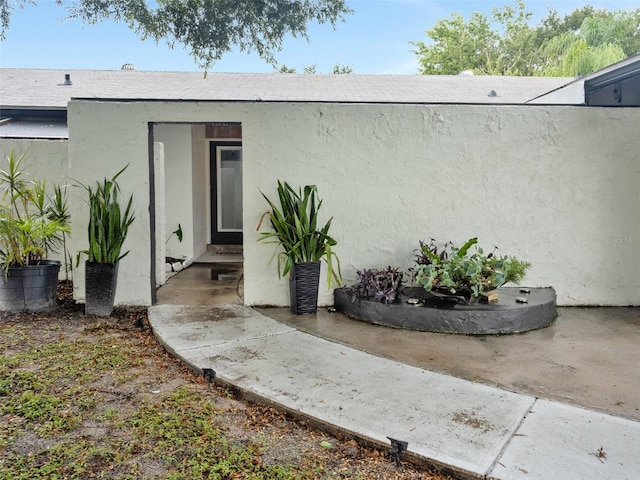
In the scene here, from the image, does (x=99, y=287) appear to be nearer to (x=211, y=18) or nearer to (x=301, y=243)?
(x=301, y=243)

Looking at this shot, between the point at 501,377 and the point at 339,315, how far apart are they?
2005 mm

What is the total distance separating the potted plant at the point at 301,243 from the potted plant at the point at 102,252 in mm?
1425

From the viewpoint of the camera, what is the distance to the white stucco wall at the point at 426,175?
5.51 metres

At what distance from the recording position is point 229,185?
10008 mm

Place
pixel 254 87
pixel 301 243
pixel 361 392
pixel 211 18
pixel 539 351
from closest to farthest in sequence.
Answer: pixel 361 392
pixel 539 351
pixel 301 243
pixel 211 18
pixel 254 87

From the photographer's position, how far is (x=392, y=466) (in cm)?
254

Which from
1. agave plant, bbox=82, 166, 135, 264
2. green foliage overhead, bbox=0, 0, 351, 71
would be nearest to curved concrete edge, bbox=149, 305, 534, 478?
agave plant, bbox=82, 166, 135, 264

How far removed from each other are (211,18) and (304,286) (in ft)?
11.2

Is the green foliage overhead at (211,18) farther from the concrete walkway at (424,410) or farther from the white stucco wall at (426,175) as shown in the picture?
the concrete walkway at (424,410)

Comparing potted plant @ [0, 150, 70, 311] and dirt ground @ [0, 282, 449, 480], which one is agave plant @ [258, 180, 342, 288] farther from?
potted plant @ [0, 150, 70, 311]

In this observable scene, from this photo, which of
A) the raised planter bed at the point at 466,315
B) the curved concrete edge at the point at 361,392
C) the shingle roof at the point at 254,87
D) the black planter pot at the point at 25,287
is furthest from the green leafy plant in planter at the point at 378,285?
the shingle roof at the point at 254,87

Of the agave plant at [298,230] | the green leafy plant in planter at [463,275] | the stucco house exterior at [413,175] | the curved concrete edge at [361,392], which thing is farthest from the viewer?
the stucco house exterior at [413,175]

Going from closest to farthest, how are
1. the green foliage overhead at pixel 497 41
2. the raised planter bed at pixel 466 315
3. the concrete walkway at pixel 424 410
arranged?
1. the concrete walkway at pixel 424 410
2. the raised planter bed at pixel 466 315
3. the green foliage overhead at pixel 497 41

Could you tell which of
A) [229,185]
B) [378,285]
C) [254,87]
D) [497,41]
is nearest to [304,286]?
[378,285]
